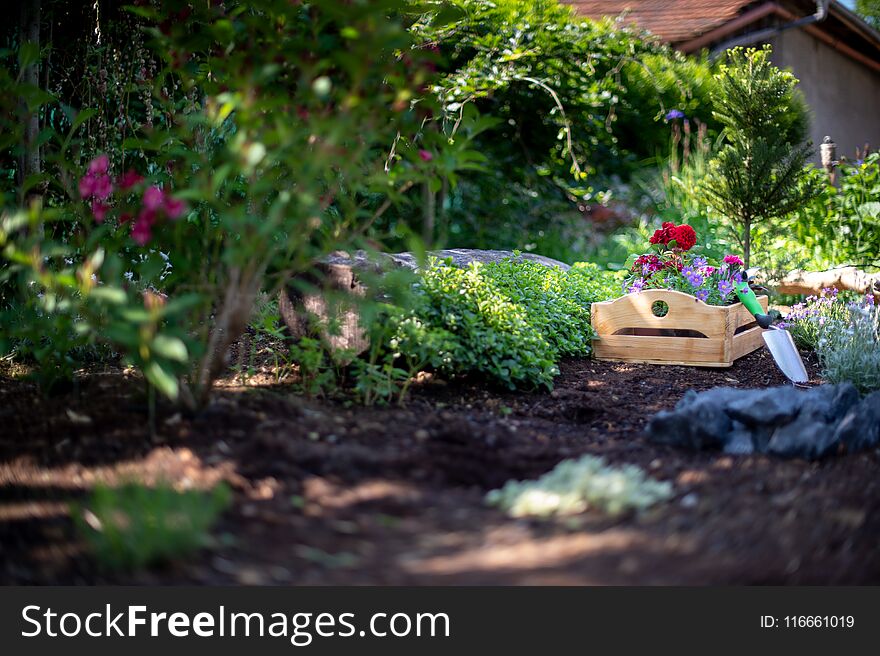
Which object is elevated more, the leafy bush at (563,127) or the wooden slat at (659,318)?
the leafy bush at (563,127)

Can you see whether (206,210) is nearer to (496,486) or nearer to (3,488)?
(3,488)

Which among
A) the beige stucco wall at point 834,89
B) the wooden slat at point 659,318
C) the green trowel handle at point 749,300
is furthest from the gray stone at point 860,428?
the beige stucco wall at point 834,89

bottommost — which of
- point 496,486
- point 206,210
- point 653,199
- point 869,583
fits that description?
point 869,583

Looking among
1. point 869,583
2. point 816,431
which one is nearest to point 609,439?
point 816,431

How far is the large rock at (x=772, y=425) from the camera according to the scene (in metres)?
2.81

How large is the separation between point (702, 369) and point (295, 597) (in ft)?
11.0

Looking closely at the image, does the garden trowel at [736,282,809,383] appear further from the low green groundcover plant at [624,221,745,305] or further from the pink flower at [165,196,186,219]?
the pink flower at [165,196,186,219]

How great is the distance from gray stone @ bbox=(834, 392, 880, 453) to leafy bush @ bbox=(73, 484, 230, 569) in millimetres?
2136

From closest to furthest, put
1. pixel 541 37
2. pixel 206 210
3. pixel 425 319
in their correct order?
pixel 206 210
pixel 425 319
pixel 541 37

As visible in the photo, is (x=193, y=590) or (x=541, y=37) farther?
(x=541, y=37)

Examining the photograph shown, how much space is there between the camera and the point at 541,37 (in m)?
6.96

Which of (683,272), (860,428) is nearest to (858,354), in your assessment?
(860,428)

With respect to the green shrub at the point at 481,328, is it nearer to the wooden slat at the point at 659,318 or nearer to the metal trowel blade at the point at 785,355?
the wooden slat at the point at 659,318

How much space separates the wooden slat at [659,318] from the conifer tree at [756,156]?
171 centimetres
